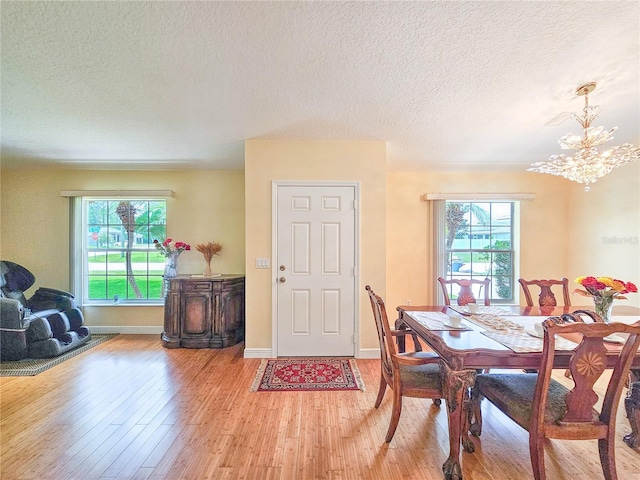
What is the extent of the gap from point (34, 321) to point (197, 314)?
1746mm

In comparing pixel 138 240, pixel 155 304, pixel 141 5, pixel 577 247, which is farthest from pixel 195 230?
pixel 577 247

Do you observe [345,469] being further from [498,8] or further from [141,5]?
[141,5]

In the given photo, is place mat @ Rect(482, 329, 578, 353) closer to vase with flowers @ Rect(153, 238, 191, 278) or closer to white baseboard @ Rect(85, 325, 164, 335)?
vase with flowers @ Rect(153, 238, 191, 278)

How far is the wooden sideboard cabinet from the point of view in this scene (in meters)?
3.78

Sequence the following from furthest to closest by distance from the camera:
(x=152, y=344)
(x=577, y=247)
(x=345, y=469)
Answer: (x=577, y=247) → (x=152, y=344) → (x=345, y=469)

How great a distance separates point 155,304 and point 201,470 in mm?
3412

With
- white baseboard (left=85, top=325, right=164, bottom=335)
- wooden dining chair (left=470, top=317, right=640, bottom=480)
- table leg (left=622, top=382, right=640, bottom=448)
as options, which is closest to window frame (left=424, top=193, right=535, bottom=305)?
table leg (left=622, top=382, right=640, bottom=448)

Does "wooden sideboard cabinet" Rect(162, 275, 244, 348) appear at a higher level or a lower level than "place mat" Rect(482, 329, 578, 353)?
lower

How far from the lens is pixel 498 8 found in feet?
5.20

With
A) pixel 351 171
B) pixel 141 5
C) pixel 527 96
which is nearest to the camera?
pixel 141 5

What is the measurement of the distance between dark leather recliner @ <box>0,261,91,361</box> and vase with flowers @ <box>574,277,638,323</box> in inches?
204

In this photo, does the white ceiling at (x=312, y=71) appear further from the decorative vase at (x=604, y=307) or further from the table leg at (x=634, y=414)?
the table leg at (x=634, y=414)

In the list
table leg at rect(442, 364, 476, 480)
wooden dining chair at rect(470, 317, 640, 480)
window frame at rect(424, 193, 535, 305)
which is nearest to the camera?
wooden dining chair at rect(470, 317, 640, 480)

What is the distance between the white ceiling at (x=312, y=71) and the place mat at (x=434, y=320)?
1815 mm
